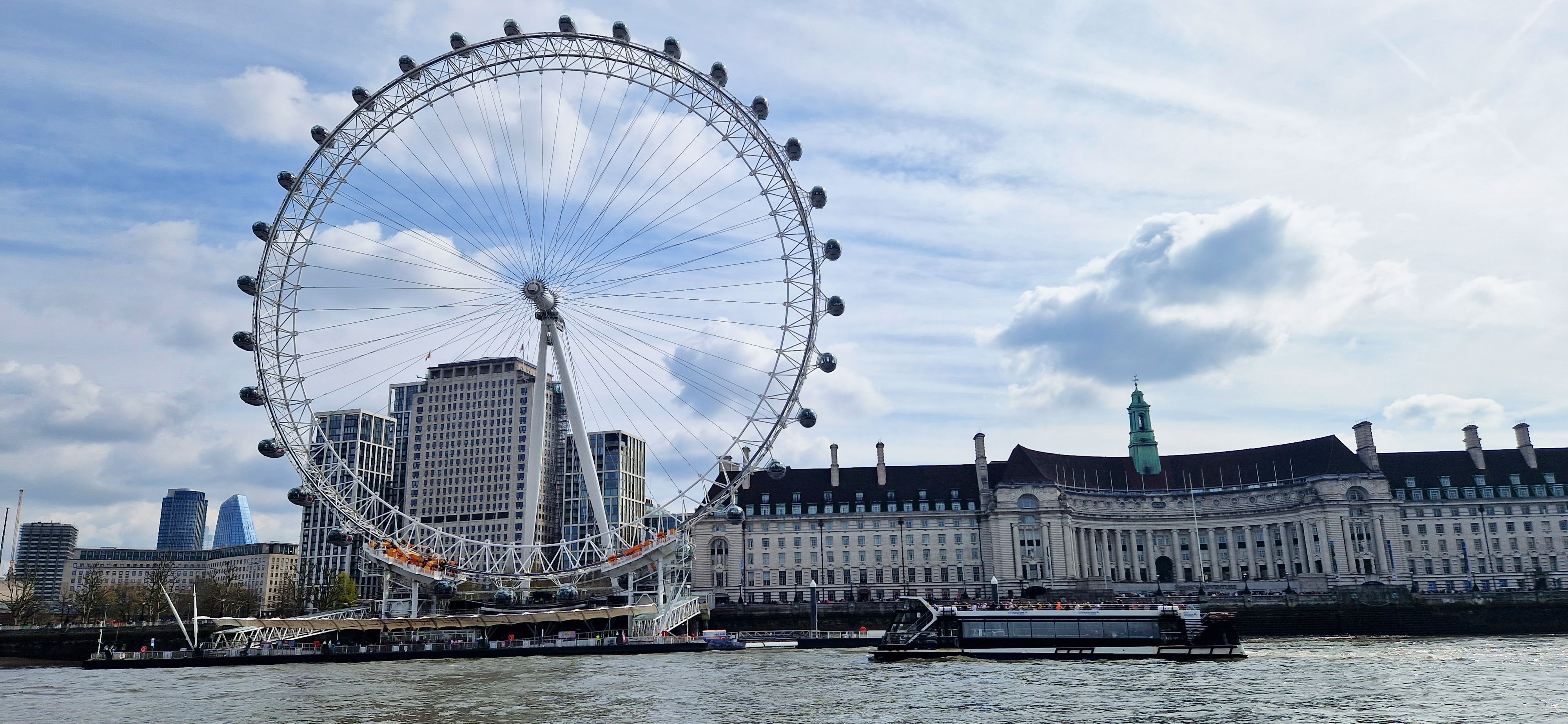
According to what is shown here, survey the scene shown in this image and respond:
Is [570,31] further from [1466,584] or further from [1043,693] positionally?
[1466,584]

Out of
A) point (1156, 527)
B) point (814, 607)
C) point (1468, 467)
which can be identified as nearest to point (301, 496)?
point (814, 607)

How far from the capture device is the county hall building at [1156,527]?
430 ft

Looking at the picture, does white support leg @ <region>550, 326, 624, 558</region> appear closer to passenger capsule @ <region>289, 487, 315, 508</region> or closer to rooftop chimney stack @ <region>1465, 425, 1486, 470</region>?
passenger capsule @ <region>289, 487, 315, 508</region>

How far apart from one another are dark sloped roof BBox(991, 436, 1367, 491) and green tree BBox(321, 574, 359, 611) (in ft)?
288

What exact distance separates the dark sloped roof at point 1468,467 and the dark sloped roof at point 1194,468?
7169 mm

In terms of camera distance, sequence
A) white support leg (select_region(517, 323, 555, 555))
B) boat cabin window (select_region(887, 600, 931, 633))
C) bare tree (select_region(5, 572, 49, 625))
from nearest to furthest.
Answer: boat cabin window (select_region(887, 600, 931, 633)), white support leg (select_region(517, 323, 555, 555)), bare tree (select_region(5, 572, 49, 625))

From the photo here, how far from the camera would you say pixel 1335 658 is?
66938 mm

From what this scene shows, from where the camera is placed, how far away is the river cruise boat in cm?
7062

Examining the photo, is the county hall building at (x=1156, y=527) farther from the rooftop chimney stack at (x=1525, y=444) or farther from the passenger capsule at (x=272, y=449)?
the passenger capsule at (x=272, y=449)

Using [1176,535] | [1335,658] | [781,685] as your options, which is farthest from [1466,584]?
[781,685]

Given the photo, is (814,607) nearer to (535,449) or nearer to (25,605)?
(535,449)

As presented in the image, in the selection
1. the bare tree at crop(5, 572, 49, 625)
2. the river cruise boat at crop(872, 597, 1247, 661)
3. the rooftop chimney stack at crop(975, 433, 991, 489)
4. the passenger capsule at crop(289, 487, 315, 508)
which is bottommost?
the river cruise boat at crop(872, 597, 1247, 661)

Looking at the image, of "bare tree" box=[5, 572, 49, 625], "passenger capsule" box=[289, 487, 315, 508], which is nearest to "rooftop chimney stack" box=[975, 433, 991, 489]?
"passenger capsule" box=[289, 487, 315, 508]

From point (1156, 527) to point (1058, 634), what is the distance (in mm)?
77279
